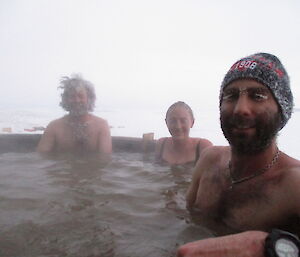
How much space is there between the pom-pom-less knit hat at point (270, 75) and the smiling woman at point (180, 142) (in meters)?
2.28

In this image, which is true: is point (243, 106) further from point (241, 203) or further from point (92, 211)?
point (92, 211)

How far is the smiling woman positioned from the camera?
4272 mm

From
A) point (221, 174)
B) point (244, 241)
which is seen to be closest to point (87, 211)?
point (221, 174)

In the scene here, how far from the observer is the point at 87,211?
2.41 m

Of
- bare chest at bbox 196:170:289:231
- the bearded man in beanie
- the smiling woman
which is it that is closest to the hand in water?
the bearded man in beanie

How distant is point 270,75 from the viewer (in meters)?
1.83

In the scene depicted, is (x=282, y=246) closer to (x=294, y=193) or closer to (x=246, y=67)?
(x=294, y=193)

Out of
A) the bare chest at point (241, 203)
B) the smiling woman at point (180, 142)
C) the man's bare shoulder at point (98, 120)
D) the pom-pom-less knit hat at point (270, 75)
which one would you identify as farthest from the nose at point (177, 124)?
the pom-pom-less knit hat at point (270, 75)

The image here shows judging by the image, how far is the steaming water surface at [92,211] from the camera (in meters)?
1.83

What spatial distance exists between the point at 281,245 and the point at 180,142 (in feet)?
11.1

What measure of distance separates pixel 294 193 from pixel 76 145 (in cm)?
377

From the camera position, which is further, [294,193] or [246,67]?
[246,67]

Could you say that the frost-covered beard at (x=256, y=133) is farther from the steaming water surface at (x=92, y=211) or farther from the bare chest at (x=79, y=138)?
the bare chest at (x=79, y=138)

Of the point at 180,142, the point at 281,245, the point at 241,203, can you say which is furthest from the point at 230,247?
the point at 180,142
